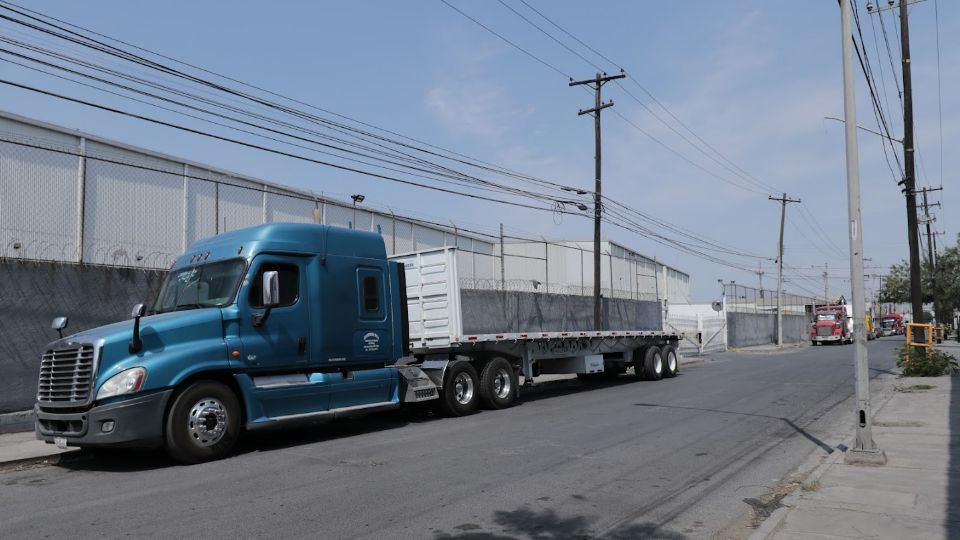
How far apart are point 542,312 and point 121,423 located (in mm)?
18346

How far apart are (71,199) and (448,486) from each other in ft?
34.8

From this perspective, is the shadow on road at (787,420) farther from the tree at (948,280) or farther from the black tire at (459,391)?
the tree at (948,280)

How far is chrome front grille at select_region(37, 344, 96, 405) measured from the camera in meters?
8.53

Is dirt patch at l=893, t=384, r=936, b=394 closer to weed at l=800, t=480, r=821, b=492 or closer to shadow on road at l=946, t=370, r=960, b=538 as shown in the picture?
shadow on road at l=946, t=370, r=960, b=538

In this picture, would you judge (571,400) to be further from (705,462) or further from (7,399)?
(7,399)

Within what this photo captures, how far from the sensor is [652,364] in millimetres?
20594

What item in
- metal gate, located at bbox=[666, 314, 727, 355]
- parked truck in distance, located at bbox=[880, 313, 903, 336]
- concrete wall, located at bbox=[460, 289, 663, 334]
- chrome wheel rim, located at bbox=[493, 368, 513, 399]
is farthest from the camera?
parked truck in distance, located at bbox=[880, 313, 903, 336]

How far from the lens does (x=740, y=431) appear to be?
10.9m

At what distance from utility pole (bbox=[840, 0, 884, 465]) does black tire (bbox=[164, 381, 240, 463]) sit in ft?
24.6

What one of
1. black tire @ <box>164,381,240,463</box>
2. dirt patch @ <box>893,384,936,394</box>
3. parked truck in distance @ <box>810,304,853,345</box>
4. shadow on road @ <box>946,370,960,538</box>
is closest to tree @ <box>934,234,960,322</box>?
parked truck in distance @ <box>810,304,853,345</box>


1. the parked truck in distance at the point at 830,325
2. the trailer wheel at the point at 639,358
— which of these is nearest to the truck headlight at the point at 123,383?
the trailer wheel at the point at 639,358

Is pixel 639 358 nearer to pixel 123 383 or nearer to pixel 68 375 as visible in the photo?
pixel 123 383

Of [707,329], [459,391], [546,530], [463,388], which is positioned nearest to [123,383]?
[546,530]

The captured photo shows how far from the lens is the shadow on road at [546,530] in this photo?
561 cm
